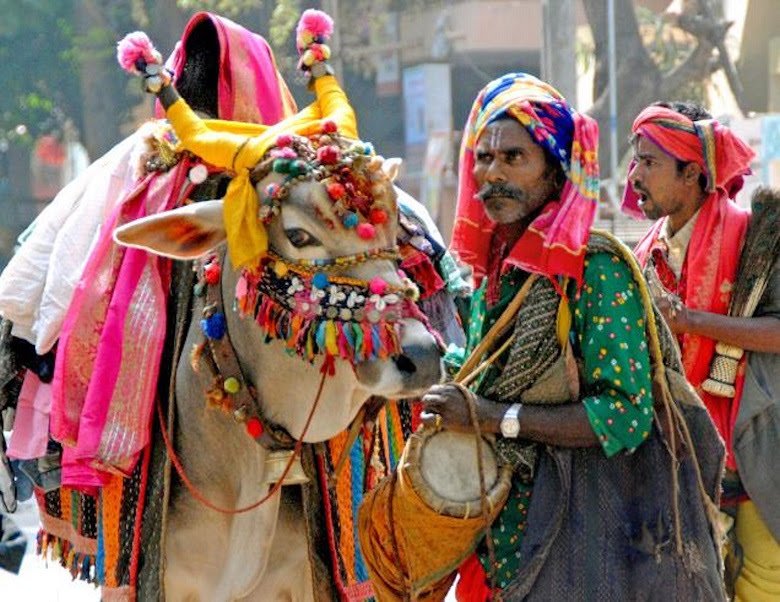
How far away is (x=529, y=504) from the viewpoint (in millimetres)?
3691

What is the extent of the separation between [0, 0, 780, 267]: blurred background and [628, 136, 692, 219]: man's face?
45.6 feet

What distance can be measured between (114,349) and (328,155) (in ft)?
2.94

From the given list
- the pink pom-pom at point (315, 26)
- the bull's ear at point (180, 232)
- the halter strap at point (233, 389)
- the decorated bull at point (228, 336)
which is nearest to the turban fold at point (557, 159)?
the decorated bull at point (228, 336)

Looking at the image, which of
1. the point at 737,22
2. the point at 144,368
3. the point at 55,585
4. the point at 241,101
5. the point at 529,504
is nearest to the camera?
the point at 529,504

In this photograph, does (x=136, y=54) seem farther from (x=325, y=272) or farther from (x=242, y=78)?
(x=325, y=272)

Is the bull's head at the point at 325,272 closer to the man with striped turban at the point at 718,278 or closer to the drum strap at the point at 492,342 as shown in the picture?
the drum strap at the point at 492,342

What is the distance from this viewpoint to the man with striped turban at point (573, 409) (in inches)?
141

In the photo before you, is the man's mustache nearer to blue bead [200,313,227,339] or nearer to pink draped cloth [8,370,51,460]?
blue bead [200,313,227,339]

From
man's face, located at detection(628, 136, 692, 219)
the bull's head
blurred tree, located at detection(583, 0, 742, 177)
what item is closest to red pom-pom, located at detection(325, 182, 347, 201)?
the bull's head

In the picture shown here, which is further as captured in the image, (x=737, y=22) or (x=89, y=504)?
(x=737, y=22)

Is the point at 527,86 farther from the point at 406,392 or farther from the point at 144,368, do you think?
the point at 144,368

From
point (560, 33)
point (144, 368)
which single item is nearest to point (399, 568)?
point (144, 368)

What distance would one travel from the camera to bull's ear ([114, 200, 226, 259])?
4.11m

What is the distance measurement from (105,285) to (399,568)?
4.35 ft
